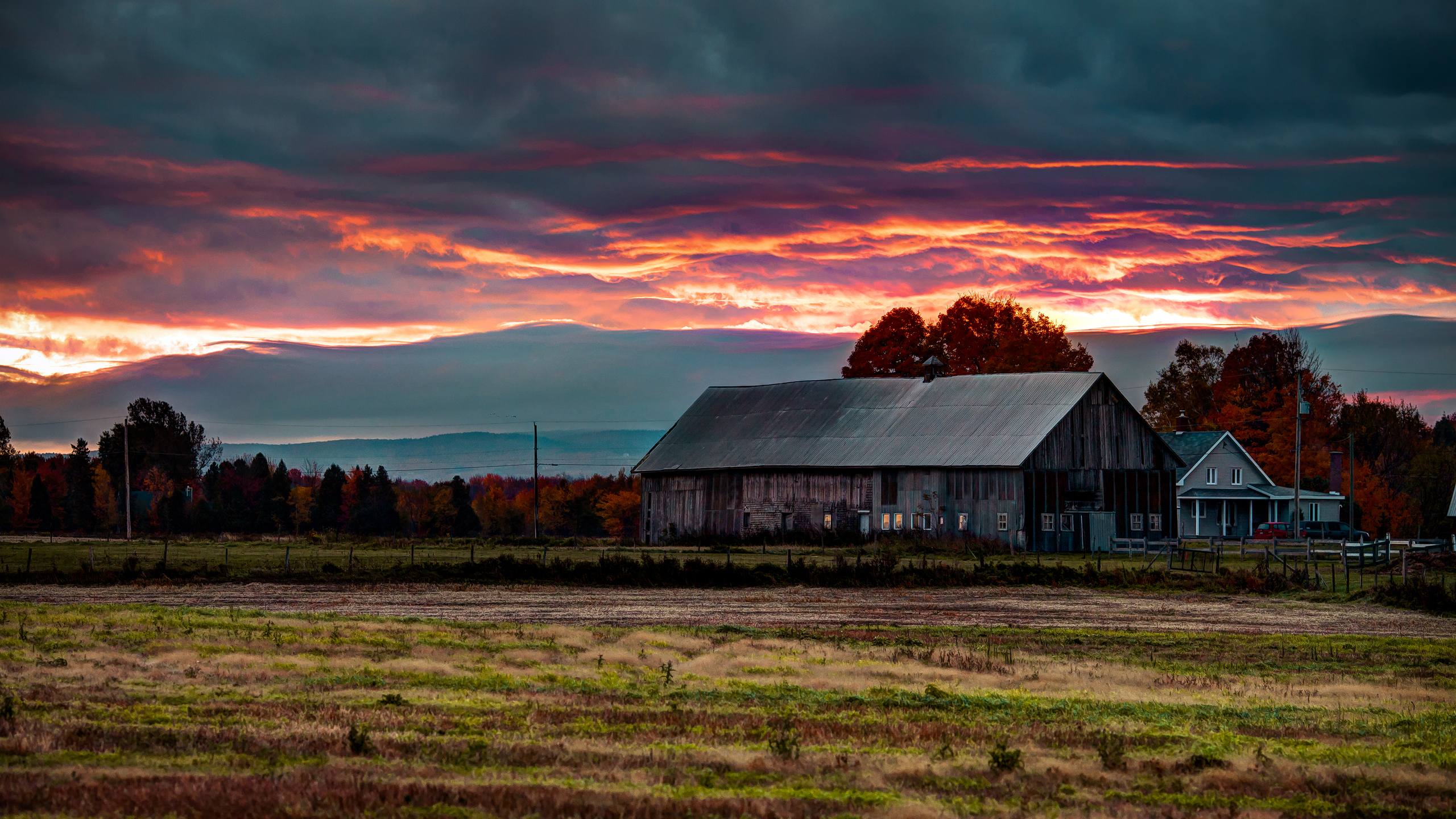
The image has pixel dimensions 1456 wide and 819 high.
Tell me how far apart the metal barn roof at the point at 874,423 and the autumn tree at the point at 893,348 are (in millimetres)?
20410

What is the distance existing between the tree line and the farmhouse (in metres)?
64.1

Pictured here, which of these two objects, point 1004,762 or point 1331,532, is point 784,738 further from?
point 1331,532

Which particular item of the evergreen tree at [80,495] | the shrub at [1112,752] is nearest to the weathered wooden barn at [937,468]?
the shrub at [1112,752]

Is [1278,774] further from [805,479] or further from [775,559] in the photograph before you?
[805,479]

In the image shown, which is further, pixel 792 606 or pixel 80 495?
pixel 80 495

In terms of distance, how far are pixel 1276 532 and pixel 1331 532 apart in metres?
3.13

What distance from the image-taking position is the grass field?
1269 centimetres

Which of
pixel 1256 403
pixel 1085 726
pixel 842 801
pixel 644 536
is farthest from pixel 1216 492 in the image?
pixel 842 801

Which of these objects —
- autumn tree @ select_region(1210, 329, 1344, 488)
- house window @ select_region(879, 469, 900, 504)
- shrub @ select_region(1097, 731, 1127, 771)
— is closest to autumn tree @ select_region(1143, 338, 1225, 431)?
autumn tree @ select_region(1210, 329, 1344, 488)

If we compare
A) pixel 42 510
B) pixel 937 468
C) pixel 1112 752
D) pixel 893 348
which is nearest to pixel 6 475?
pixel 42 510

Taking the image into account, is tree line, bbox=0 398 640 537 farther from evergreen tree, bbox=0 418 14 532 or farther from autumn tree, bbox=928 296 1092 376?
autumn tree, bbox=928 296 1092 376

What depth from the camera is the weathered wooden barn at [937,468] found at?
70375 mm

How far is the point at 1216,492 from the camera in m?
88.5

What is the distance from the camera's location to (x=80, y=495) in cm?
16562
